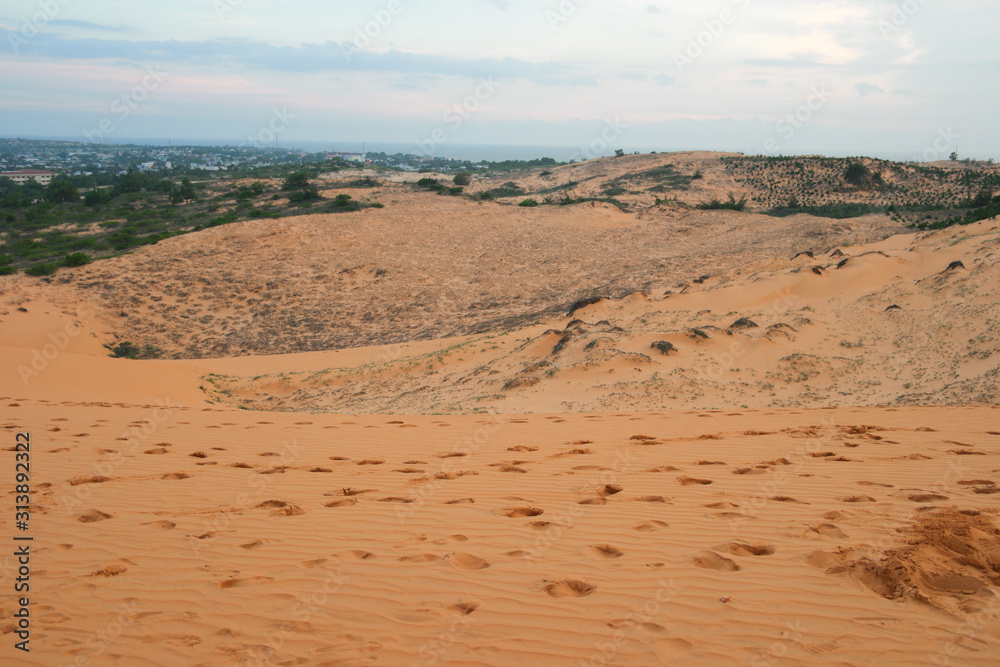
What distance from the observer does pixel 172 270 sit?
76.5 ft

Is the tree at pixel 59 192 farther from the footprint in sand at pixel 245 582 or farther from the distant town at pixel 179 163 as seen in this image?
the footprint in sand at pixel 245 582

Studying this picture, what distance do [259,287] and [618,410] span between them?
58.9ft

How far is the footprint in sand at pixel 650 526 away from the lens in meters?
4.16

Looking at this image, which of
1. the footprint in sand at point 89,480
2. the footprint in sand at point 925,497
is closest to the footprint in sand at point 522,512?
the footprint in sand at point 925,497

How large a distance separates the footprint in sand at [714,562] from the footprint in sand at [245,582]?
105 inches

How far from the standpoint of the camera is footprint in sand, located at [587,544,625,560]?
12.4ft

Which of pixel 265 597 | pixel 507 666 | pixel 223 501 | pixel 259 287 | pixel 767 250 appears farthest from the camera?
pixel 259 287

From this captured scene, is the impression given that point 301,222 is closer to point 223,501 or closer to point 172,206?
point 172,206

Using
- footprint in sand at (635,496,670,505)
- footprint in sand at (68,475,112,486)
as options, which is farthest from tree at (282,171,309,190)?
footprint in sand at (635,496,670,505)

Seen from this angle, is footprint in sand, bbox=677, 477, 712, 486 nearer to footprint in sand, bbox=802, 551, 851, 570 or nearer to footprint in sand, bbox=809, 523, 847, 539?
footprint in sand, bbox=809, 523, 847, 539

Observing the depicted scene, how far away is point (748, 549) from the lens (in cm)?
380

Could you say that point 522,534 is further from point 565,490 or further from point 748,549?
point 748,549

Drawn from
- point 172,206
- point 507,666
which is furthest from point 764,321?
point 172,206

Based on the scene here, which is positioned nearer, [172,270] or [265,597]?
[265,597]
